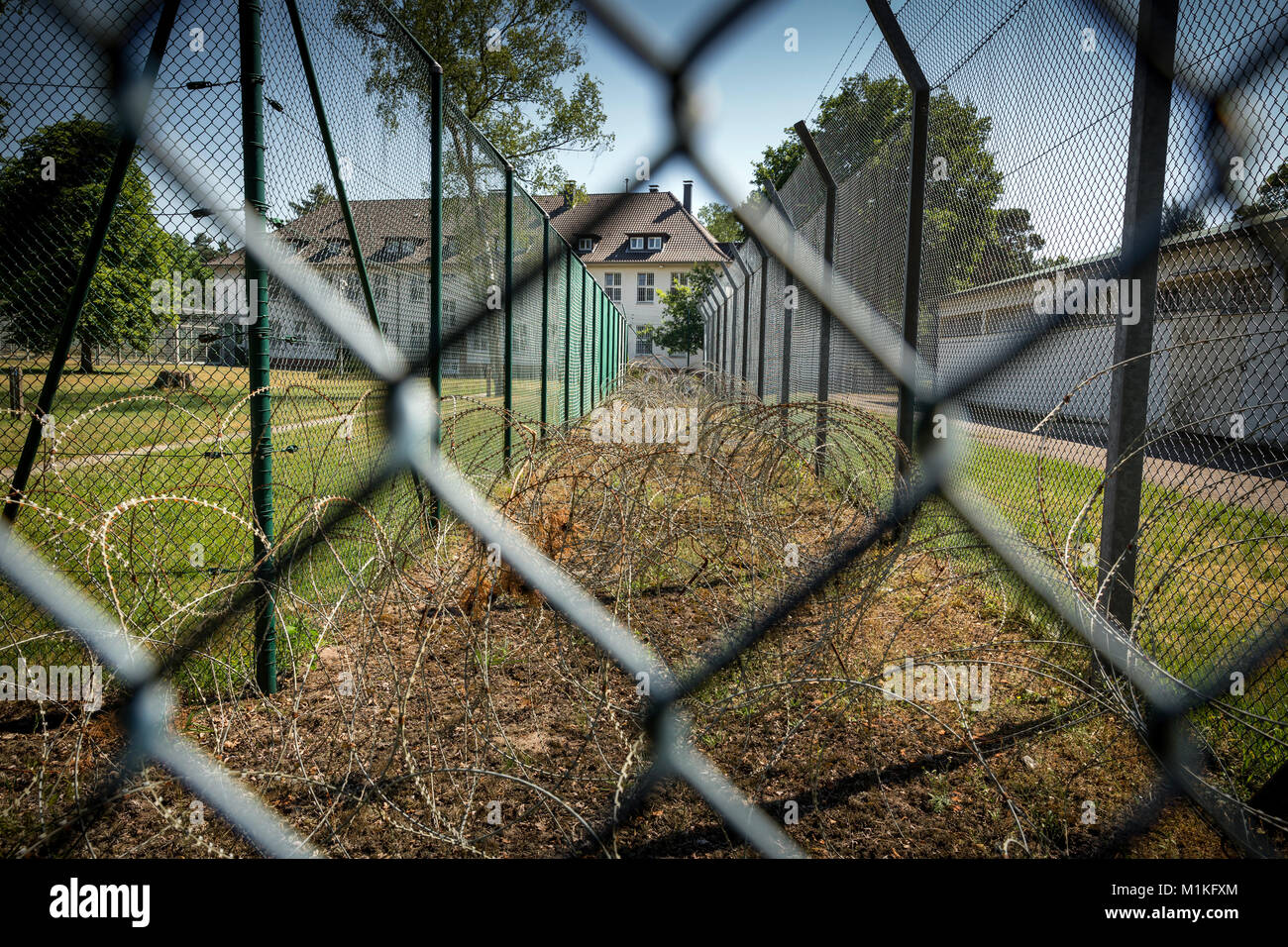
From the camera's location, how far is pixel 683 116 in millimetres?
1670

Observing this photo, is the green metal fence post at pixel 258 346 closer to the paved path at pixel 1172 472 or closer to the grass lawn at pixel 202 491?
the grass lawn at pixel 202 491

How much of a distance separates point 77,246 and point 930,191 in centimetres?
386

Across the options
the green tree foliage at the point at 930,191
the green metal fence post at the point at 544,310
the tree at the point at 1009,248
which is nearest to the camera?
the tree at the point at 1009,248

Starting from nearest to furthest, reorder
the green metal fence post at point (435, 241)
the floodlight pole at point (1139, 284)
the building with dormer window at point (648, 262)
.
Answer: the floodlight pole at point (1139, 284), the green metal fence post at point (435, 241), the building with dormer window at point (648, 262)

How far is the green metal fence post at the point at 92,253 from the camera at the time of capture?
92.7 inches

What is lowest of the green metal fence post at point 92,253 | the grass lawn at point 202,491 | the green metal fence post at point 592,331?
the grass lawn at point 202,491

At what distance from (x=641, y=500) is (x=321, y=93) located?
6.65 feet

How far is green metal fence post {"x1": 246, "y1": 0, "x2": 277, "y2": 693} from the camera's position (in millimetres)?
2400

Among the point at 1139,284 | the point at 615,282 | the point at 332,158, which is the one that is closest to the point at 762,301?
the point at 332,158

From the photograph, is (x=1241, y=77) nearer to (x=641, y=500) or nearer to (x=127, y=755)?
(x=641, y=500)

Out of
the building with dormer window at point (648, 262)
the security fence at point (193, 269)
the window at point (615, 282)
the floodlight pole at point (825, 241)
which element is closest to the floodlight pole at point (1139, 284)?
the security fence at point (193, 269)

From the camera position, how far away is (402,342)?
3938mm

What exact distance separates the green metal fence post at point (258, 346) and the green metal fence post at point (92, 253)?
0.24 metres

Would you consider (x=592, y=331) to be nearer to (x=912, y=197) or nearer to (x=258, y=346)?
(x=912, y=197)
